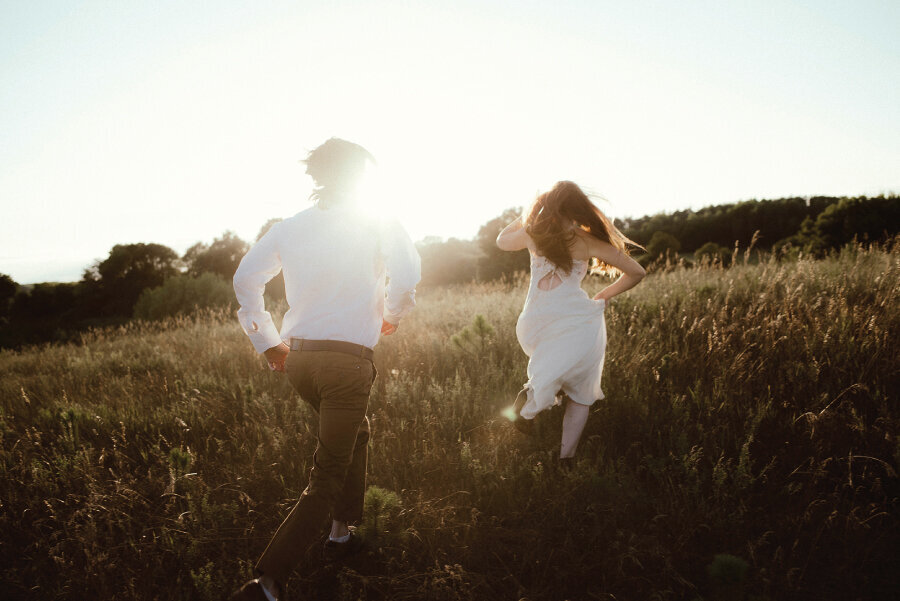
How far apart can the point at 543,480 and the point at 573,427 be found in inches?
18.2

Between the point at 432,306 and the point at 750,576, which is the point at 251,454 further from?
the point at 432,306

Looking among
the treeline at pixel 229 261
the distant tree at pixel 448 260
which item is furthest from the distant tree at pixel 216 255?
the distant tree at pixel 448 260

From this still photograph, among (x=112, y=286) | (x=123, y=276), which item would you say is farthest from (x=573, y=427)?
(x=112, y=286)

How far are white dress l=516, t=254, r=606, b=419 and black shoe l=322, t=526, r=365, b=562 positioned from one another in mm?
1374

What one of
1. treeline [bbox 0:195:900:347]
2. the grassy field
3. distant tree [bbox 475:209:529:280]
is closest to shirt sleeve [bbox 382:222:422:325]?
the grassy field

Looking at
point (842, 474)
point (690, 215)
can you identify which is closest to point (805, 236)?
point (690, 215)

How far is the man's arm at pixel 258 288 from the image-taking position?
2.16 metres

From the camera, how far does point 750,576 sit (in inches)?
88.9

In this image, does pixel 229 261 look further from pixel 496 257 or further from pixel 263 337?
pixel 263 337

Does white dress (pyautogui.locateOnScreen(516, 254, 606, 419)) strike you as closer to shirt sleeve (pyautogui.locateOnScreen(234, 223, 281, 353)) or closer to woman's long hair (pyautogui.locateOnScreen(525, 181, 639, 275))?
woman's long hair (pyautogui.locateOnScreen(525, 181, 639, 275))

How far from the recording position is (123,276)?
118 ft

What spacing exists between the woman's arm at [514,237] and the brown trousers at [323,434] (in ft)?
5.16

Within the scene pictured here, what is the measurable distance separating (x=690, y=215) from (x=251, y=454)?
43921 mm

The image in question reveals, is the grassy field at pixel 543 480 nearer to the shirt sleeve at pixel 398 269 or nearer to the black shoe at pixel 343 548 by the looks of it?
the black shoe at pixel 343 548
